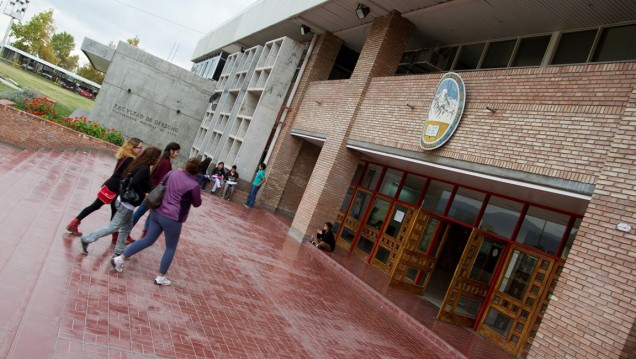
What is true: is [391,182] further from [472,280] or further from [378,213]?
[472,280]

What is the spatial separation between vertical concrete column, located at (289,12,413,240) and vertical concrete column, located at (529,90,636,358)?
8022 millimetres

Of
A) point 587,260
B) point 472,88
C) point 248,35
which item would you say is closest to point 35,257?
point 587,260

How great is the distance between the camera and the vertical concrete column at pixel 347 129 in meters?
13.9

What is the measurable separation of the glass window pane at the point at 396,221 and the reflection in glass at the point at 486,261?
3195mm

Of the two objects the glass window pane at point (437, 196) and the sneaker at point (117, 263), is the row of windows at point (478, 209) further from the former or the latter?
the sneaker at point (117, 263)

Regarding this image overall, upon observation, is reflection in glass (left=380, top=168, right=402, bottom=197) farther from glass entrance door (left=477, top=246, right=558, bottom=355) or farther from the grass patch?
the grass patch

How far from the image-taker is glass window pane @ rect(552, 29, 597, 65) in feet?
33.0

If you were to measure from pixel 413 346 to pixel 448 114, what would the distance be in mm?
5028

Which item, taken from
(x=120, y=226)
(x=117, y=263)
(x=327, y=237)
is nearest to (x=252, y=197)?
(x=327, y=237)

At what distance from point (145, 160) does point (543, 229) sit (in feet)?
26.2

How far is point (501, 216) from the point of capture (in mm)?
10867

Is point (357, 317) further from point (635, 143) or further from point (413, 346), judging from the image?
point (635, 143)

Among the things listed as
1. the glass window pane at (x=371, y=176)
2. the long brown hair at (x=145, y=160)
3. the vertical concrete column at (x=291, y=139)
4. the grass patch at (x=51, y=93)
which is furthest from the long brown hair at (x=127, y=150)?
the grass patch at (x=51, y=93)

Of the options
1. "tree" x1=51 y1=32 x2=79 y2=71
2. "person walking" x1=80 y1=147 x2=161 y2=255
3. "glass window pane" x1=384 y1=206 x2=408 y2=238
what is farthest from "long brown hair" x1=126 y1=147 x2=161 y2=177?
A: "tree" x1=51 y1=32 x2=79 y2=71
